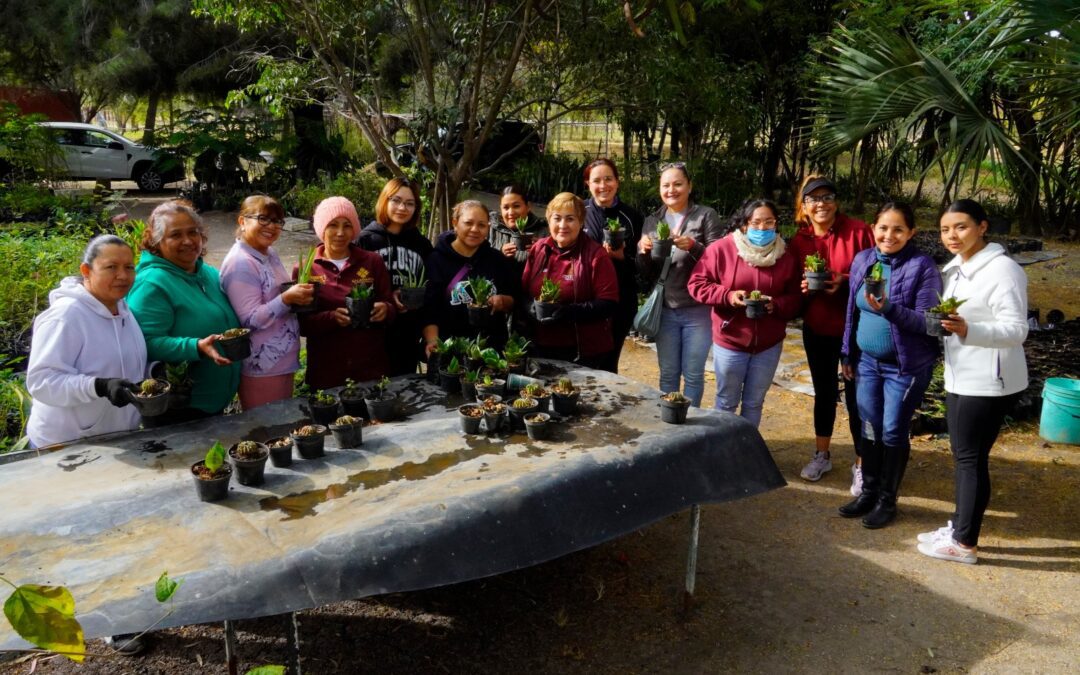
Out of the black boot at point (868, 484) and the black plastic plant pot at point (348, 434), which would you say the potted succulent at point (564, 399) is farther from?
the black boot at point (868, 484)

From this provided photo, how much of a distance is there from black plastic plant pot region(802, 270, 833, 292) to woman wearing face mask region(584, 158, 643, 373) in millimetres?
995

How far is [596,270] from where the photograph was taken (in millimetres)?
4281

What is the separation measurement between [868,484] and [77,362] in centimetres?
387

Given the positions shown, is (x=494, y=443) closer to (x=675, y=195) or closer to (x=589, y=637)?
(x=589, y=637)

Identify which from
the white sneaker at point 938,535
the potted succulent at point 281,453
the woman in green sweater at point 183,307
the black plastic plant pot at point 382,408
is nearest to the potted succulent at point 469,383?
the black plastic plant pot at point 382,408

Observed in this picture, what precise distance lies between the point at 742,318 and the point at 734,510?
109 centimetres

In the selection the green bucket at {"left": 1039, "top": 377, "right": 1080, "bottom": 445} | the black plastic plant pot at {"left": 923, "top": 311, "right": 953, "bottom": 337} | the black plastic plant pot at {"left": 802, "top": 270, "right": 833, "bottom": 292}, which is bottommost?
the green bucket at {"left": 1039, "top": 377, "right": 1080, "bottom": 445}

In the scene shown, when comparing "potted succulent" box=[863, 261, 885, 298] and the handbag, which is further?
the handbag

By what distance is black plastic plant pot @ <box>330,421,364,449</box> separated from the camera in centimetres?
315

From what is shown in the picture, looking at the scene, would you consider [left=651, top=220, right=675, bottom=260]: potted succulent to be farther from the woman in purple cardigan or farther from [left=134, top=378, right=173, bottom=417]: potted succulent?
[left=134, top=378, right=173, bottom=417]: potted succulent

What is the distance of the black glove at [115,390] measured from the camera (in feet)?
10.1

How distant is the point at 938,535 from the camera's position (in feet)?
13.2

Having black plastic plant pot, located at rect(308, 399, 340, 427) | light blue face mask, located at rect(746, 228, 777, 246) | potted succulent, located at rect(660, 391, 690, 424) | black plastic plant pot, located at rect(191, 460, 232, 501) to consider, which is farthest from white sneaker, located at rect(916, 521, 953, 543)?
black plastic plant pot, located at rect(191, 460, 232, 501)

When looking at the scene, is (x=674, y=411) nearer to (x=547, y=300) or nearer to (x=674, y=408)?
(x=674, y=408)
